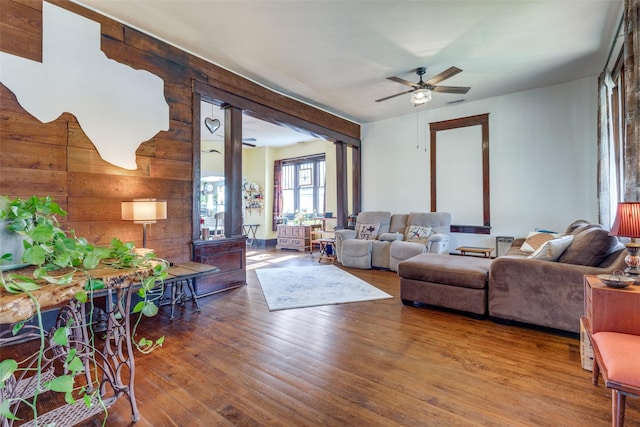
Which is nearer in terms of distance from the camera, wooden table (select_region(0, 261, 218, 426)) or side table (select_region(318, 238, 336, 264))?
wooden table (select_region(0, 261, 218, 426))

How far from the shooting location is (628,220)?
1.77 metres

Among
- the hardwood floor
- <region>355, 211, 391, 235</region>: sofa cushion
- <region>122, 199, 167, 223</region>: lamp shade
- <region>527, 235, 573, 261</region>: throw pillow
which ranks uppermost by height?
<region>122, 199, 167, 223</region>: lamp shade

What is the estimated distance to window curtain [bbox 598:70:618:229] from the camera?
383 centimetres

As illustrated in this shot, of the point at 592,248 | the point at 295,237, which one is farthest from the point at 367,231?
the point at 592,248

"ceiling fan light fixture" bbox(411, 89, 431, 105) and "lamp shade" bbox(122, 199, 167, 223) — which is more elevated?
"ceiling fan light fixture" bbox(411, 89, 431, 105)

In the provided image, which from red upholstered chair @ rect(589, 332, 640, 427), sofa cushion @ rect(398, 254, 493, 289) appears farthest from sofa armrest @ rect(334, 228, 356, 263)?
red upholstered chair @ rect(589, 332, 640, 427)

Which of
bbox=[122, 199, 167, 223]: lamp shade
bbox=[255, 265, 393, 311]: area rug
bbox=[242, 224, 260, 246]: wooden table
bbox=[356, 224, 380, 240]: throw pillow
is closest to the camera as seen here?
bbox=[122, 199, 167, 223]: lamp shade

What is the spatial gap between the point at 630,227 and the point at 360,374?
1849mm

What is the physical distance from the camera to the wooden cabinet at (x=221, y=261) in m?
3.76

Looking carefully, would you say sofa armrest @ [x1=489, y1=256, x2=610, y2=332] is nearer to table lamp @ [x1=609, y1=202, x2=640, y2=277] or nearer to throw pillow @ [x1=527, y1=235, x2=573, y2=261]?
throw pillow @ [x1=527, y1=235, x2=573, y2=261]

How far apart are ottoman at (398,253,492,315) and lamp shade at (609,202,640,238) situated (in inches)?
50.0

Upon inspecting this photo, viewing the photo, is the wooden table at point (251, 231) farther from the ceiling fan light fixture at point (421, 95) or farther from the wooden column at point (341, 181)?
the ceiling fan light fixture at point (421, 95)

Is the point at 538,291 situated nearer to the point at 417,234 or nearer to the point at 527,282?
the point at 527,282

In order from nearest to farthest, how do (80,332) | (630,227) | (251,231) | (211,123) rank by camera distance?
(80,332) → (630,227) → (211,123) → (251,231)
